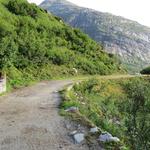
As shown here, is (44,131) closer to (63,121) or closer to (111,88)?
(63,121)

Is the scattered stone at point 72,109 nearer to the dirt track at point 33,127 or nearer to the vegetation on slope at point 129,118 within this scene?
the vegetation on slope at point 129,118

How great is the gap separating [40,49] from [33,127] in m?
40.2

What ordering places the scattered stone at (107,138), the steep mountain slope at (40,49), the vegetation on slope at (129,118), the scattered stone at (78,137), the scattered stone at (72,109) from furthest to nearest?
1. the steep mountain slope at (40,49)
2. the scattered stone at (72,109)
3. the scattered stone at (78,137)
4. the scattered stone at (107,138)
5. the vegetation on slope at (129,118)

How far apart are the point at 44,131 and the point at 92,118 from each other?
465cm

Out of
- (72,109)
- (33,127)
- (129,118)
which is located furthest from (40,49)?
(129,118)

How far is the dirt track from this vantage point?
16188 mm

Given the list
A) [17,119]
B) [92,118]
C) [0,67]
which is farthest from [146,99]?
[0,67]

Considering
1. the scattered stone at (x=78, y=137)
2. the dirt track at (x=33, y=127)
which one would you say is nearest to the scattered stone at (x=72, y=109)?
the dirt track at (x=33, y=127)

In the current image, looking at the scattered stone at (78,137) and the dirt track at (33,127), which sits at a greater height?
the scattered stone at (78,137)

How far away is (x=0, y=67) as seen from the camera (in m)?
41.5

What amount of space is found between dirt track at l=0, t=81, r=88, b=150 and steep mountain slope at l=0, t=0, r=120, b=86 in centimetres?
1444

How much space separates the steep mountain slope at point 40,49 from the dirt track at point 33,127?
1444cm

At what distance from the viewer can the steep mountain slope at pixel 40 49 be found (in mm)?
48656

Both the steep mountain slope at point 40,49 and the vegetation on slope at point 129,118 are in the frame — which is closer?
the vegetation on slope at point 129,118
